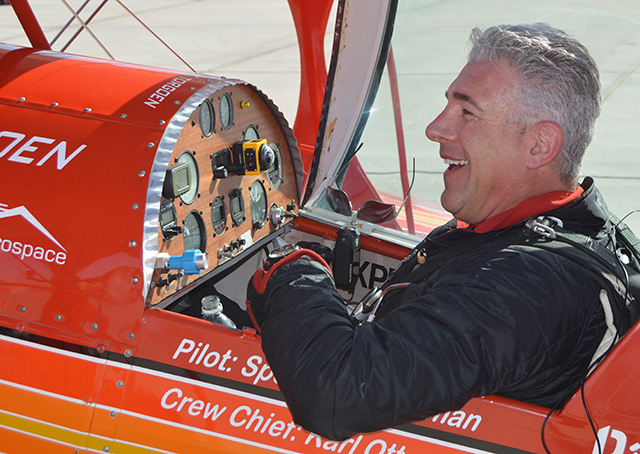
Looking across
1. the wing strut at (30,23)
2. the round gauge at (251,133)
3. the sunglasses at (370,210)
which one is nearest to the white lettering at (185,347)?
the round gauge at (251,133)

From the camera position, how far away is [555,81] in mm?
1226

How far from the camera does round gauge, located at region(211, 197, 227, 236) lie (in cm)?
194

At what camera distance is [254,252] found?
226 centimetres

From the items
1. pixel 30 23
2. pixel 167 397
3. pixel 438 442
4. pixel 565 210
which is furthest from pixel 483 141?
pixel 30 23

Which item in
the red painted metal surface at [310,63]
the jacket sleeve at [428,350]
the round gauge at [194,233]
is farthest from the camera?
the red painted metal surface at [310,63]

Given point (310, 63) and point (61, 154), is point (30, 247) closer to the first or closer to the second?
point (61, 154)

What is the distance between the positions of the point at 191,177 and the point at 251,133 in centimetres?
39

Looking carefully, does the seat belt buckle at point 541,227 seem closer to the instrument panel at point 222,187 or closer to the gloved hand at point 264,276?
the gloved hand at point 264,276

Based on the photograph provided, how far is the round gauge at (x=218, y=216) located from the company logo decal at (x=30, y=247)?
21.4 inches

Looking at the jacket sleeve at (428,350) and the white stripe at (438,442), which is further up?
the jacket sleeve at (428,350)

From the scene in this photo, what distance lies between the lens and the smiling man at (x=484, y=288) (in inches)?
41.1

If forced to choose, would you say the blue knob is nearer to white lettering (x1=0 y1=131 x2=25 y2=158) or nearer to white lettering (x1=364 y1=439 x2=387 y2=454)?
white lettering (x1=0 y1=131 x2=25 y2=158)

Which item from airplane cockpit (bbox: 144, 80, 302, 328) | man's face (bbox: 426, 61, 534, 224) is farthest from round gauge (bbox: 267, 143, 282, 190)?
man's face (bbox: 426, 61, 534, 224)

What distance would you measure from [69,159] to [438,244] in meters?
0.87
